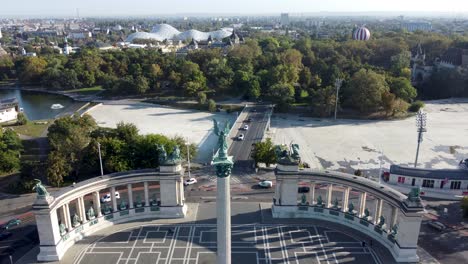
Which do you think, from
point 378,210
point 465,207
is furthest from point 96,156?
point 465,207

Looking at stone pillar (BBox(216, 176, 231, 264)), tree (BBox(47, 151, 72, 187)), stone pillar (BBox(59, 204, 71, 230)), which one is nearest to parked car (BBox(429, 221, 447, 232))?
stone pillar (BBox(216, 176, 231, 264))

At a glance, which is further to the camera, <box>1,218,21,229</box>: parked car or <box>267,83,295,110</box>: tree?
<box>267,83,295,110</box>: tree

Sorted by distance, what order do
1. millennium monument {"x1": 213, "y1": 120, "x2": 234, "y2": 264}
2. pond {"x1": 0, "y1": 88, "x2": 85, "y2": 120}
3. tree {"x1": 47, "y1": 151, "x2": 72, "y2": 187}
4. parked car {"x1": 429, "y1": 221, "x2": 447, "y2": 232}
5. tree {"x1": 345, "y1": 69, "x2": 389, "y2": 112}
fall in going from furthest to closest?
pond {"x1": 0, "y1": 88, "x2": 85, "y2": 120}
tree {"x1": 345, "y1": 69, "x2": 389, "y2": 112}
tree {"x1": 47, "y1": 151, "x2": 72, "y2": 187}
parked car {"x1": 429, "y1": 221, "x2": 447, "y2": 232}
millennium monument {"x1": 213, "y1": 120, "x2": 234, "y2": 264}

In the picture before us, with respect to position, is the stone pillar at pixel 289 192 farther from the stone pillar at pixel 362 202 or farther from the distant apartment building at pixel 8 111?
the distant apartment building at pixel 8 111

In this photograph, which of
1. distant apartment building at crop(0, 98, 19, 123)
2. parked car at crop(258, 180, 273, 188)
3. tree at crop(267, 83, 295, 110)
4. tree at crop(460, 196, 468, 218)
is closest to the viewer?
tree at crop(460, 196, 468, 218)

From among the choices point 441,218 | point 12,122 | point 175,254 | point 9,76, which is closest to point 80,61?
point 9,76

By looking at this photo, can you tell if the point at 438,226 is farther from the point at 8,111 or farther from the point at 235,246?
the point at 8,111

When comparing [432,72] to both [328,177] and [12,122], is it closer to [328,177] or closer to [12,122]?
[328,177]

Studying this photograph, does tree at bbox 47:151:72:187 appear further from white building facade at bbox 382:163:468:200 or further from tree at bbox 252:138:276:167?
white building facade at bbox 382:163:468:200
